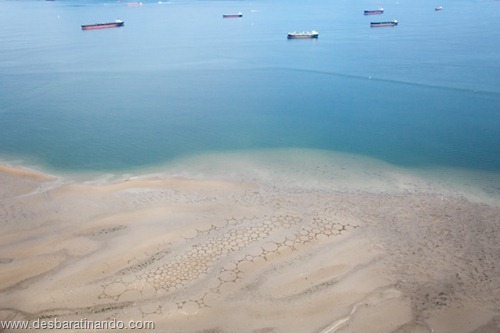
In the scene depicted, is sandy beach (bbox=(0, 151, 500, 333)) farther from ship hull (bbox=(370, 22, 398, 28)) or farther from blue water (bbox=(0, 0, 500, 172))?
ship hull (bbox=(370, 22, 398, 28))

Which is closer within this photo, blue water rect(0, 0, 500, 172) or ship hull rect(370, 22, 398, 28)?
blue water rect(0, 0, 500, 172)

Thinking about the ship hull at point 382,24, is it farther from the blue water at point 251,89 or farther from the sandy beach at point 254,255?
the sandy beach at point 254,255

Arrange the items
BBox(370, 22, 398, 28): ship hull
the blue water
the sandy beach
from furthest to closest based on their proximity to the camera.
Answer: BBox(370, 22, 398, 28): ship hull
the blue water
the sandy beach

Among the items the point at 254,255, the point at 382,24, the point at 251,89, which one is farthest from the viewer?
the point at 382,24

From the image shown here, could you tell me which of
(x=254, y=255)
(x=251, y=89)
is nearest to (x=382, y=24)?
(x=251, y=89)

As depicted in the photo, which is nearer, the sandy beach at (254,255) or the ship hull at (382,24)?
the sandy beach at (254,255)

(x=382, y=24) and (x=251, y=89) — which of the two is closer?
(x=251, y=89)

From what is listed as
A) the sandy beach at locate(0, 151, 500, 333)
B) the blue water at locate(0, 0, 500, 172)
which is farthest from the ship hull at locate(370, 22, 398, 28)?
the sandy beach at locate(0, 151, 500, 333)

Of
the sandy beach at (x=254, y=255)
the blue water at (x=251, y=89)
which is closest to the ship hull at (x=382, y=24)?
the blue water at (x=251, y=89)

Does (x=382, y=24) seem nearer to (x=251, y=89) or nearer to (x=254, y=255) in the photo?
(x=251, y=89)
